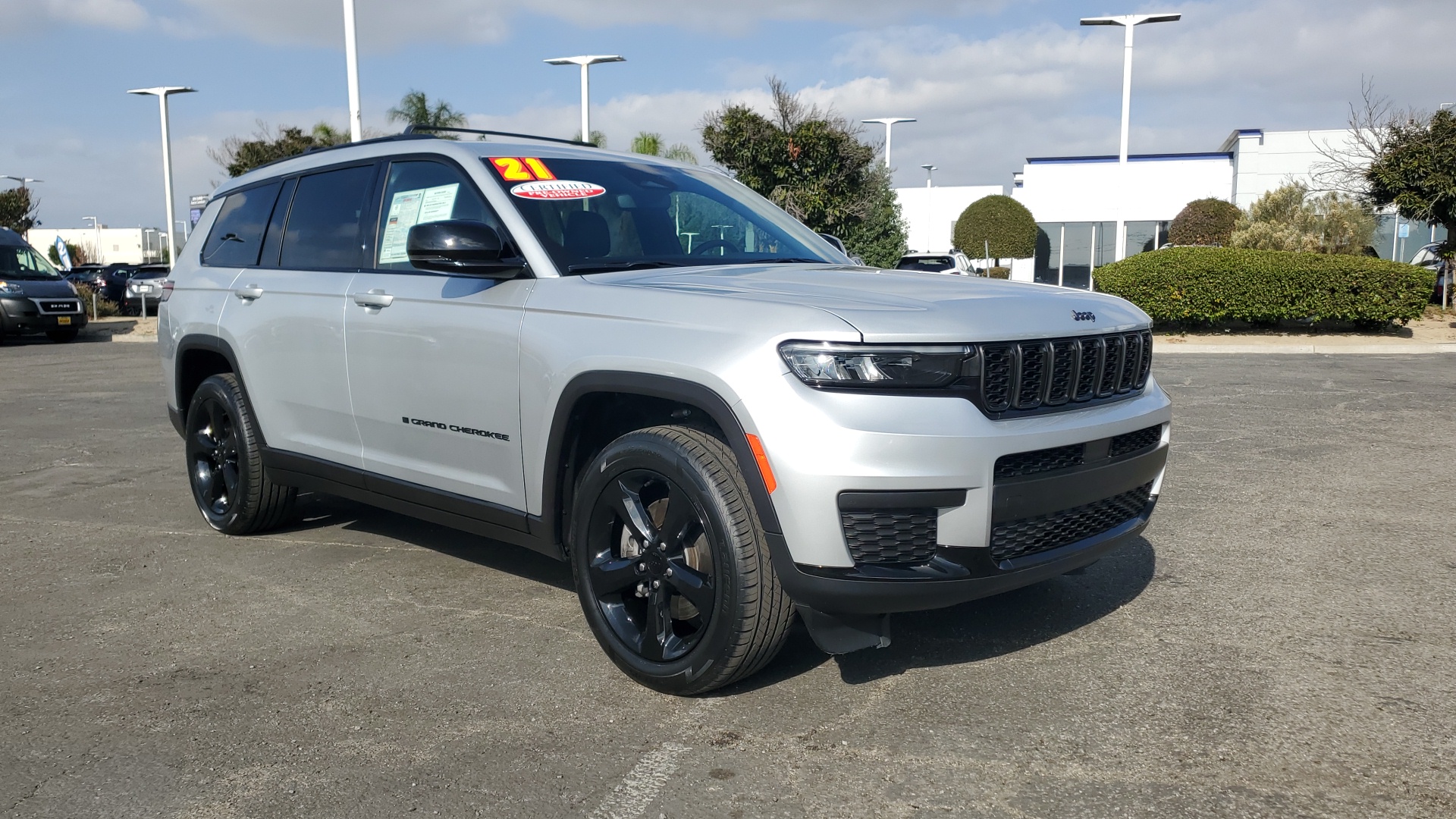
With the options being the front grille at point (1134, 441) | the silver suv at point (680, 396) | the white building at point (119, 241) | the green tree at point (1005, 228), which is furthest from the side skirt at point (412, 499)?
the white building at point (119, 241)

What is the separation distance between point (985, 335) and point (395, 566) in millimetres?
3103

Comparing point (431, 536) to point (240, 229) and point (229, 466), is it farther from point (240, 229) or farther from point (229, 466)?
point (240, 229)

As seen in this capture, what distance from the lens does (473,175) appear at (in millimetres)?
4234

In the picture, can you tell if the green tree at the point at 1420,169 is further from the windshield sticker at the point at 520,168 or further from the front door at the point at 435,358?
the front door at the point at 435,358

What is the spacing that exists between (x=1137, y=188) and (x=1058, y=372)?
42.5m

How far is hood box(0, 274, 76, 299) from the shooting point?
67.7 ft

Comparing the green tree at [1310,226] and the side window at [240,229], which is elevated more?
the green tree at [1310,226]

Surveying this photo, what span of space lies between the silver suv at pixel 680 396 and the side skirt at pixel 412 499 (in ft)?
0.04

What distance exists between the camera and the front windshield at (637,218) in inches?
161

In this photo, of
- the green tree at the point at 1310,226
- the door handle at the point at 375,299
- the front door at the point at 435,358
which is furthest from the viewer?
the green tree at the point at 1310,226

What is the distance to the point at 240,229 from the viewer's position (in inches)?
222

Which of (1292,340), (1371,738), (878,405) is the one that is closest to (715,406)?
(878,405)

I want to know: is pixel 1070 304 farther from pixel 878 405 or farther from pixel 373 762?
pixel 373 762

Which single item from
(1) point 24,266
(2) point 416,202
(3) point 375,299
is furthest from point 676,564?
(1) point 24,266
